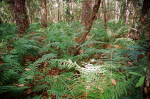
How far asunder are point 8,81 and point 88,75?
1.33 m

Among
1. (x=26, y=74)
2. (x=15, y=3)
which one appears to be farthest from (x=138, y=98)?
(x=15, y=3)

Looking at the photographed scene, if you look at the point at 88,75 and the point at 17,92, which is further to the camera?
the point at 88,75

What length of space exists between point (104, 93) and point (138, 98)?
373mm

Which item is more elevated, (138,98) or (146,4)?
(146,4)

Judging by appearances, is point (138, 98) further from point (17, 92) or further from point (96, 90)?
point (17, 92)

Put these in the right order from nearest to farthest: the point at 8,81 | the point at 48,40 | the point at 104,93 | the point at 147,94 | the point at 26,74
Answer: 1. the point at 147,94
2. the point at 104,93
3. the point at 8,81
4. the point at 26,74
5. the point at 48,40

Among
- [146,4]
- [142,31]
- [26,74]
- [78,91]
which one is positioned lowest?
[78,91]

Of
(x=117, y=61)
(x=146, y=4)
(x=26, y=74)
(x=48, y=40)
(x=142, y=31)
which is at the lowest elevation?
(x=26, y=74)

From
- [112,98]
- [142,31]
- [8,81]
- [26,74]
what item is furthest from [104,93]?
[142,31]

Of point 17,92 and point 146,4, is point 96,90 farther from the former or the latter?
point 146,4

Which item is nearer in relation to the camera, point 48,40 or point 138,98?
point 138,98

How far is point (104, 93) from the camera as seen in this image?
1.15 m

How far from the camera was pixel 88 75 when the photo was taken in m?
1.31

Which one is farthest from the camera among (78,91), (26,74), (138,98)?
(26,74)
